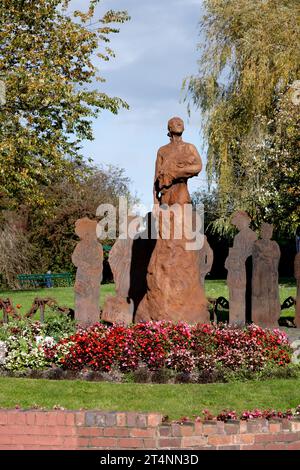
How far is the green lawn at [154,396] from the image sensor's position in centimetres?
994

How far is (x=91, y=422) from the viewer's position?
7398 mm

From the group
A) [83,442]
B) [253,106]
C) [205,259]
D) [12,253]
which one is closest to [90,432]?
[83,442]

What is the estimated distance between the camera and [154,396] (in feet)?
34.5

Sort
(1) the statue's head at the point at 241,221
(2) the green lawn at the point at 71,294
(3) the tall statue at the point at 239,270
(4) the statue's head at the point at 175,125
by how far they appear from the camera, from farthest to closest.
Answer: (2) the green lawn at the point at 71,294, (1) the statue's head at the point at 241,221, (3) the tall statue at the point at 239,270, (4) the statue's head at the point at 175,125

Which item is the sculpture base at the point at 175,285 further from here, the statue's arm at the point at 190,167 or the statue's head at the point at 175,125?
the statue's head at the point at 175,125

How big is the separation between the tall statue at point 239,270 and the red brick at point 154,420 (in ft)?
29.2

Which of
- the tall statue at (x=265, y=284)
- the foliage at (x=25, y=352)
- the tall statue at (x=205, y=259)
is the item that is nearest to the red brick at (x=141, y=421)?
the foliage at (x=25, y=352)

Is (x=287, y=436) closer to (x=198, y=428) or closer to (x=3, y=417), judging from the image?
(x=198, y=428)

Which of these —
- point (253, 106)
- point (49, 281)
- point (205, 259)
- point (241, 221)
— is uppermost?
point (253, 106)

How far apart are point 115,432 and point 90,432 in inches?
9.5

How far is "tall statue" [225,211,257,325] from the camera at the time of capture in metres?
16.4

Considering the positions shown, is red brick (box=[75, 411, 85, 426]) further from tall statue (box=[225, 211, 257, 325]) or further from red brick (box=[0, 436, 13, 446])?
tall statue (box=[225, 211, 257, 325])

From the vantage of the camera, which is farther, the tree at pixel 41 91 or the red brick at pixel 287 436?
the tree at pixel 41 91

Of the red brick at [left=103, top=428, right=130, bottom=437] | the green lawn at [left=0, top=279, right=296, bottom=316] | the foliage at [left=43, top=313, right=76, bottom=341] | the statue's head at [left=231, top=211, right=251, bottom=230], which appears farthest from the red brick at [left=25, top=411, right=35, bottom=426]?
the green lawn at [left=0, top=279, right=296, bottom=316]
